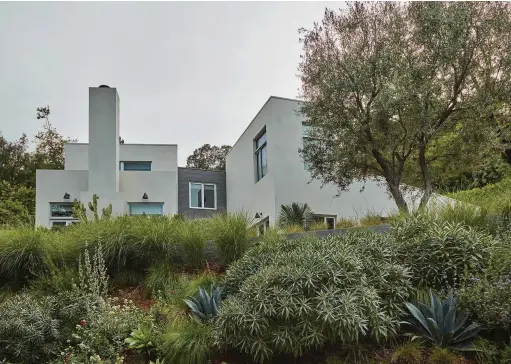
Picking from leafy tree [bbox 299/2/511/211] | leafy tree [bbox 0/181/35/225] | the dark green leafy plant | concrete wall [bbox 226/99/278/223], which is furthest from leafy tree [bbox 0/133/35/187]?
the dark green leafy plant

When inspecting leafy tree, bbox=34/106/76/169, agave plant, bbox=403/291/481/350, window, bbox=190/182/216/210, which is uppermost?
leafy tree, bbox=34/106/76/169

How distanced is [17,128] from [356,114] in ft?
78.2

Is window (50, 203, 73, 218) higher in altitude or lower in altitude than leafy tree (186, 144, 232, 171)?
lower

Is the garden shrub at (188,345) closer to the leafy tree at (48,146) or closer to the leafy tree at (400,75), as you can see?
the leafy tree at (400,75)

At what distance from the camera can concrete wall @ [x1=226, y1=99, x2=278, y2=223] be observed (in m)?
16.0

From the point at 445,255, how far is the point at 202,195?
17395 millimetres

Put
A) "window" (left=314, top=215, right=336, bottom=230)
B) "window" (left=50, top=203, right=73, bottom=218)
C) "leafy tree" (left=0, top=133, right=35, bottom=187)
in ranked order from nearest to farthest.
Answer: "window" (left=314, top=215, right=336, bottom=230) → "window" (left=50, top=203, right=73, bottom=218) → "leafy tree" (left=0, top=133, right=35, bottom=187)

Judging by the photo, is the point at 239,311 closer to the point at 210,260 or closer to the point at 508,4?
the point at 210,260

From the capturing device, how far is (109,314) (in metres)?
5.98

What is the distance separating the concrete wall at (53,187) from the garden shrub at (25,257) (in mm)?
9946

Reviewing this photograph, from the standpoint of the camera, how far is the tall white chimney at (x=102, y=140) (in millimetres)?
17031

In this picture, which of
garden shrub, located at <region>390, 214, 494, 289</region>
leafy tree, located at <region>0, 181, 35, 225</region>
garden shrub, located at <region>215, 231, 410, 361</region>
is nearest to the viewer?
garden shrub, located at <region>215, 231, 410, 361</region>

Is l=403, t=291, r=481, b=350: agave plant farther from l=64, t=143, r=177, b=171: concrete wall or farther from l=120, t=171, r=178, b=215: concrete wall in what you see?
l=64, t=143, r=177, b=171: concrete wall

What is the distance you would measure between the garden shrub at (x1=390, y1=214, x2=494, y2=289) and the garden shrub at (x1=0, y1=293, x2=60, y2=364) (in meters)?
4.47
